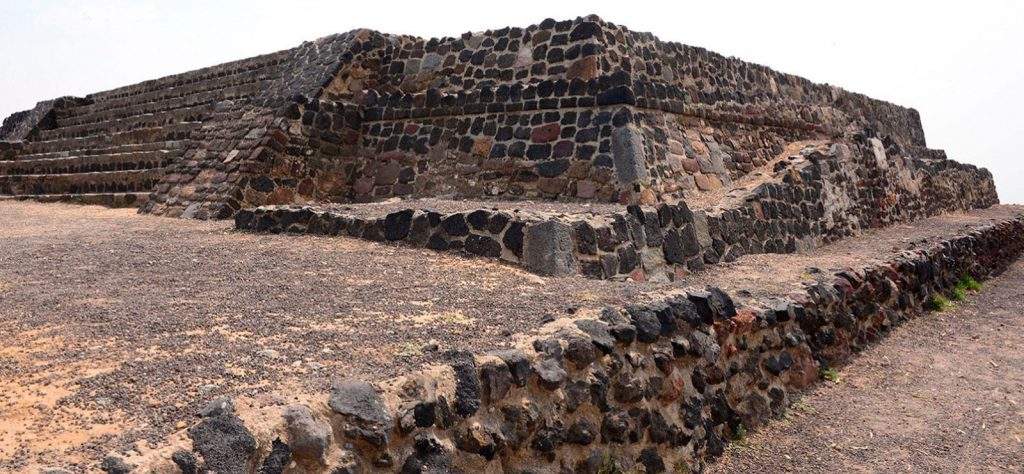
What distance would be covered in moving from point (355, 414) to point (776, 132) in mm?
12488

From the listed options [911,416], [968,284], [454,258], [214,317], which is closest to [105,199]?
[454,258]

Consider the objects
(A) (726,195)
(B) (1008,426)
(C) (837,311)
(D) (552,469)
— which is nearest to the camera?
(D) (552,469)

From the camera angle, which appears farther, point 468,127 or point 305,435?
point 468,127

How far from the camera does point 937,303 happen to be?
10.8 meters

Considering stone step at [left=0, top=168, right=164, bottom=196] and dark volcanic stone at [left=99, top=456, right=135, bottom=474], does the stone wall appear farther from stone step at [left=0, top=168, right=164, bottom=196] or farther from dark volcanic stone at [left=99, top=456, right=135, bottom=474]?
stone step at [left=0, top=168, right=164, bottom=196]

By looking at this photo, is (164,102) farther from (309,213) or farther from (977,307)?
(977,307)

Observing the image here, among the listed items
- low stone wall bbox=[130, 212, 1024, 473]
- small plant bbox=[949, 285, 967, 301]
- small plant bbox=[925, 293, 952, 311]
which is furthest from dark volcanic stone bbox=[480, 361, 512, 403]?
small plant bbox=[949, 285, 967, 301]

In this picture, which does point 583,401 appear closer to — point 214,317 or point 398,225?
point 214,317

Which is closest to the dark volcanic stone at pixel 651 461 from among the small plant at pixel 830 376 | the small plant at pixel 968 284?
the small plant at pixel 830 376

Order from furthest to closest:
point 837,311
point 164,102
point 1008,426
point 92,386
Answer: point 164,102 → point 837,311 → point 1008,426 → point 92,386

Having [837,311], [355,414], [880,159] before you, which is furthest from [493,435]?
[880,159]

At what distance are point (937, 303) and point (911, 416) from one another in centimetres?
515

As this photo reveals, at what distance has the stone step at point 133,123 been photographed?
1500 cm

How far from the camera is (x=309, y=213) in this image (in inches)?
339
